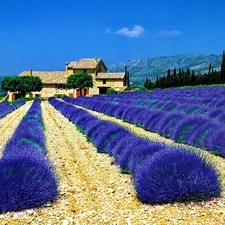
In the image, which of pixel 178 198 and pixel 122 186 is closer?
pixel 178 198

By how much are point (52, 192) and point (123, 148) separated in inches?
93.3

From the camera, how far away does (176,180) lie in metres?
3.98

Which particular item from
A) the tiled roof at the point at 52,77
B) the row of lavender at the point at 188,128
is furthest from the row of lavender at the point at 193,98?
the tiled roof at the point at 52,77

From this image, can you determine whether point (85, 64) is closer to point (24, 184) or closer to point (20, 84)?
point (20, 84)

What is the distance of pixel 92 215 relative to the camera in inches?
150

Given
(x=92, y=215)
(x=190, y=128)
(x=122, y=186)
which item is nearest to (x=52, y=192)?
(x=92, y=215)

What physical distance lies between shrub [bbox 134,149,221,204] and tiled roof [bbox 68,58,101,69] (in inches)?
2245

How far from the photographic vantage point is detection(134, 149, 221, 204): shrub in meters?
3.91

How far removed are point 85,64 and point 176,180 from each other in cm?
5864

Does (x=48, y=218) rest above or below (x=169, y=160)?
below

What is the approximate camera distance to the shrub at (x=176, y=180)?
12.8ft

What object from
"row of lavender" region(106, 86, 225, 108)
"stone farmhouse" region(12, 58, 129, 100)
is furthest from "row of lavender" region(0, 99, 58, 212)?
"stone farmhouse" region(12, 58, 129, 100)

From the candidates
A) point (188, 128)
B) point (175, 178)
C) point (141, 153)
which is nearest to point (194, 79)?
point (188, 128)

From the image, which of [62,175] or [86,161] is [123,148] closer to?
[86,161]
